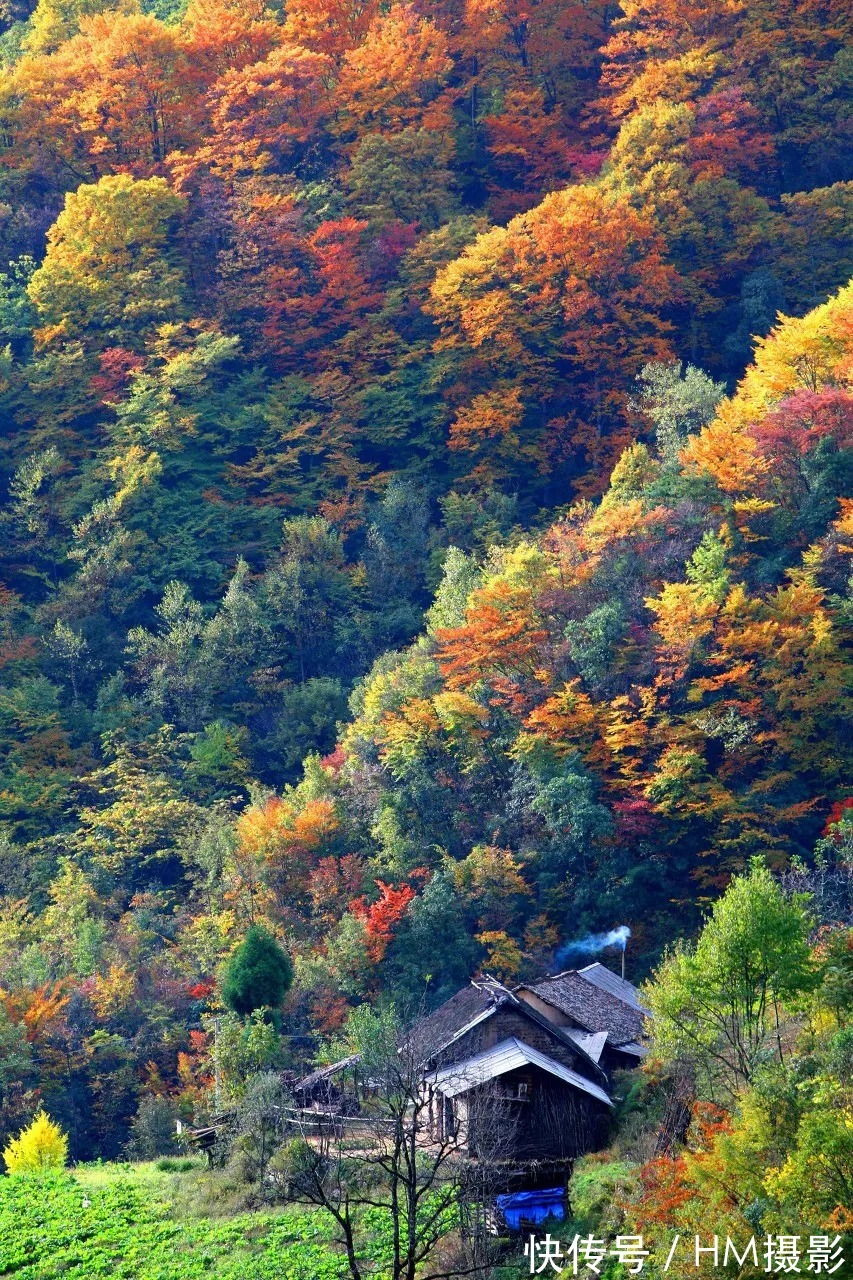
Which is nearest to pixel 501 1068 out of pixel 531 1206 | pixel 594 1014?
pixel 531 1206

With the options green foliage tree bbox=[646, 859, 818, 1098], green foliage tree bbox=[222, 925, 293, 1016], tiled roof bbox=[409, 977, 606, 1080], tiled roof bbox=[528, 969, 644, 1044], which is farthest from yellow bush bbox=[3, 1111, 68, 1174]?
green foliage tree bbox=[646, 859, 818, 1098]

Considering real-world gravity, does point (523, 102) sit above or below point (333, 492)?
above

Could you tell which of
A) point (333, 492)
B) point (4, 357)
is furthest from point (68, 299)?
point (333, 492)

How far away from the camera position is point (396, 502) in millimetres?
53438

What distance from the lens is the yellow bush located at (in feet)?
113

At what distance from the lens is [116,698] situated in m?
49.6

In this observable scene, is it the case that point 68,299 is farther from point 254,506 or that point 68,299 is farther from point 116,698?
point 116,698

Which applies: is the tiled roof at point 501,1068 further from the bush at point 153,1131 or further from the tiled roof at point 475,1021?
the bush at point 153,1131

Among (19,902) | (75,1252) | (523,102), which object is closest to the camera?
(75,1252)

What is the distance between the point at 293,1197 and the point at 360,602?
24686mm

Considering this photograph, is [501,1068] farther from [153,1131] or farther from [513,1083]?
[153,1131]

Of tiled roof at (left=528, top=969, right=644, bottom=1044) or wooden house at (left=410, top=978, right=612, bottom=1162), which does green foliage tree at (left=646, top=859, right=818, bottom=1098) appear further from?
tiled roof at (left=528, top=969, right=644, bottom=1044)

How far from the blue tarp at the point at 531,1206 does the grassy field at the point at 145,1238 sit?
10.1 feet

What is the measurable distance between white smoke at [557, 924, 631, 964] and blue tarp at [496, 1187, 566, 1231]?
337 inches
